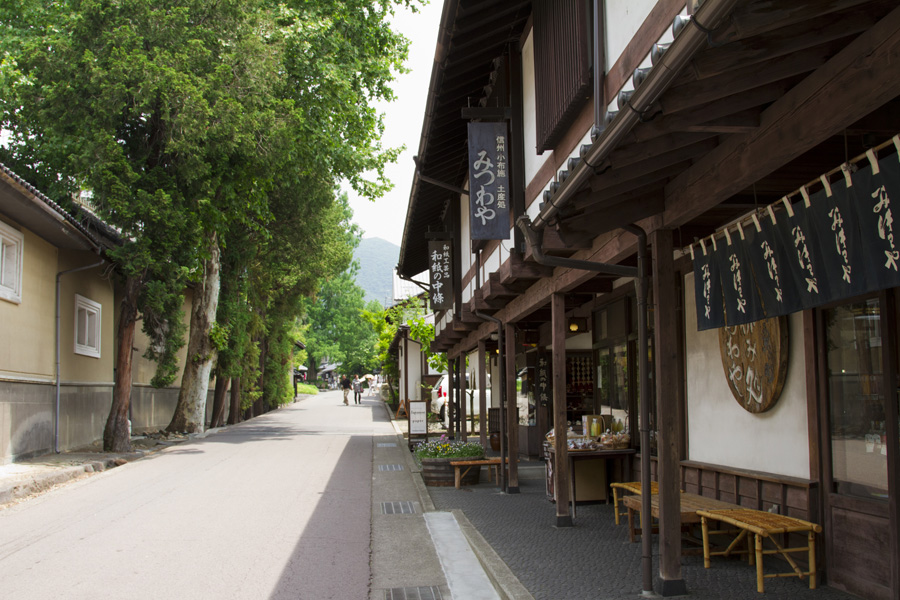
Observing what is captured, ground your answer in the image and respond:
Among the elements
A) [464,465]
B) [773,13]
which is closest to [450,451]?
[464,465]

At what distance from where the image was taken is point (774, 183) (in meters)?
5.89

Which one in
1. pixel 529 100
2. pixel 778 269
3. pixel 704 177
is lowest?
pixel 778 269

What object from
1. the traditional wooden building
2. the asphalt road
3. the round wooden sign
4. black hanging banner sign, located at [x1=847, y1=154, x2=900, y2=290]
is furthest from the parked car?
black hanging banner sign, located at [x1=847, y1=154, x2=900, y2=290]

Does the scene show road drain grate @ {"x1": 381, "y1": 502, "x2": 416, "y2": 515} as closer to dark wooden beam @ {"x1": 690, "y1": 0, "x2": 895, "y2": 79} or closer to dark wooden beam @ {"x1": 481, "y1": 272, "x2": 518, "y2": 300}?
dark wooden beam @ {"x1": 481, "y1": 272, "x2": 518, "y2": 300}

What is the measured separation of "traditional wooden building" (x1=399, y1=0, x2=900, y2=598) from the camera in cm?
377

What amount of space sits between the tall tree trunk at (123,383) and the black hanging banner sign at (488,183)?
37.1ft

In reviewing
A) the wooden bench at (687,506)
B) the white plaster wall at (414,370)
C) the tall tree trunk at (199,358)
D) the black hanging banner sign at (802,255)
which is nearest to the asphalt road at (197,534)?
the wooden bench at (687,506)

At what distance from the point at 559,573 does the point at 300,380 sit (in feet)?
309

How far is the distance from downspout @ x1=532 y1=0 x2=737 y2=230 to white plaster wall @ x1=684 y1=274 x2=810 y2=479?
280 centimetres

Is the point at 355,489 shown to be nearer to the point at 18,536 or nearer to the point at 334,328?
the point at 18,536

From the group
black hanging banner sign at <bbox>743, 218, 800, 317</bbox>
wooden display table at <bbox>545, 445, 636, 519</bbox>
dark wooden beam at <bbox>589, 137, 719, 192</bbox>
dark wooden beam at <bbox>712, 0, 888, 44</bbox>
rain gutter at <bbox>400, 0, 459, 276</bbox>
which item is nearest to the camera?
dark wooden beam at <bbox>712, 0, 888, 44</bbox>

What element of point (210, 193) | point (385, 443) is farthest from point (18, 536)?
point (385, 443)

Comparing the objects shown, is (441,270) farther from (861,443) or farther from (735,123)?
(735,123)

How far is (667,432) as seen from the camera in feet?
19.6
